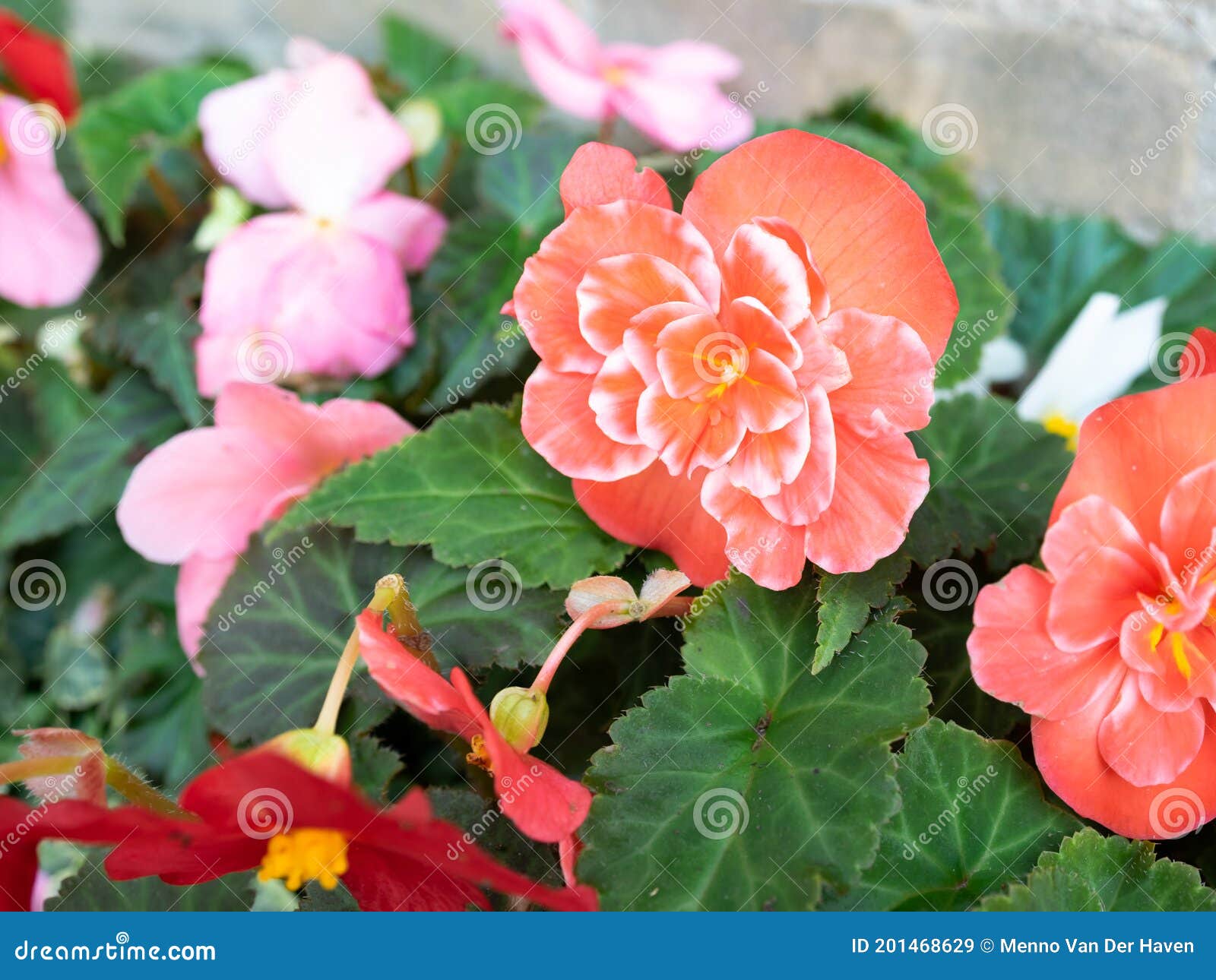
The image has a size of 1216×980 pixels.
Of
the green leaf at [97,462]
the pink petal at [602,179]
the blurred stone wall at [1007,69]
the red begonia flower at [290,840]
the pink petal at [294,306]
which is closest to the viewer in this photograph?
the red begonia flower at [290,840]

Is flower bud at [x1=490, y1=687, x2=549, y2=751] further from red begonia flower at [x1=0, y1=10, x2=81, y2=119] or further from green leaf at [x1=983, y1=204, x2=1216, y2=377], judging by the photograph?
red begonia flower at [x1=0, y1=10, x2=81, y2=119]

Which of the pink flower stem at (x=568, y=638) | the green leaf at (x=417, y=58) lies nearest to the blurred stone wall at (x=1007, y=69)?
the green leaf at (x=417, y=58)

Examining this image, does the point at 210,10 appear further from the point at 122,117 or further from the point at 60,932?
the point at 60,932

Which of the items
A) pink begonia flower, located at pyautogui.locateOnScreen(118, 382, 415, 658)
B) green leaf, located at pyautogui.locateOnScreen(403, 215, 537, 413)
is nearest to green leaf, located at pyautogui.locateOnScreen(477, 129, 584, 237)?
green leaf, located at pyautogui.locateOnScreen(403, 215, 537, 413)

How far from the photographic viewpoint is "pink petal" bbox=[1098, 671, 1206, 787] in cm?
45

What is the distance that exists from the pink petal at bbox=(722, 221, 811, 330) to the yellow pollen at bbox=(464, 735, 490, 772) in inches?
8.6

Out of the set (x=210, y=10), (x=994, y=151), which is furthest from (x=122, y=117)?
(x=994, y=151)

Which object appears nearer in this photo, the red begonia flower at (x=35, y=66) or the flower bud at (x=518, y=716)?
the flower bud at (x=518, y=716)

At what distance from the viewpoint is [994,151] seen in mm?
1017

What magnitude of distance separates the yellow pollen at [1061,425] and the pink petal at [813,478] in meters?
0.29

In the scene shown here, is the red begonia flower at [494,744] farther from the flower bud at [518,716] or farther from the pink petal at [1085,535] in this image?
the pink petal at [1085,535]

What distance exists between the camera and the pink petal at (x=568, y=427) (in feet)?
1.51

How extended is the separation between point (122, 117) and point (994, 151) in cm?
78

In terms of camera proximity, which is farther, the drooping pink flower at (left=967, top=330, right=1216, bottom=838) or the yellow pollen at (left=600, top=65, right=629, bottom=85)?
the yellow pollen at (left=600, top=65, right=629, bottom=85)
